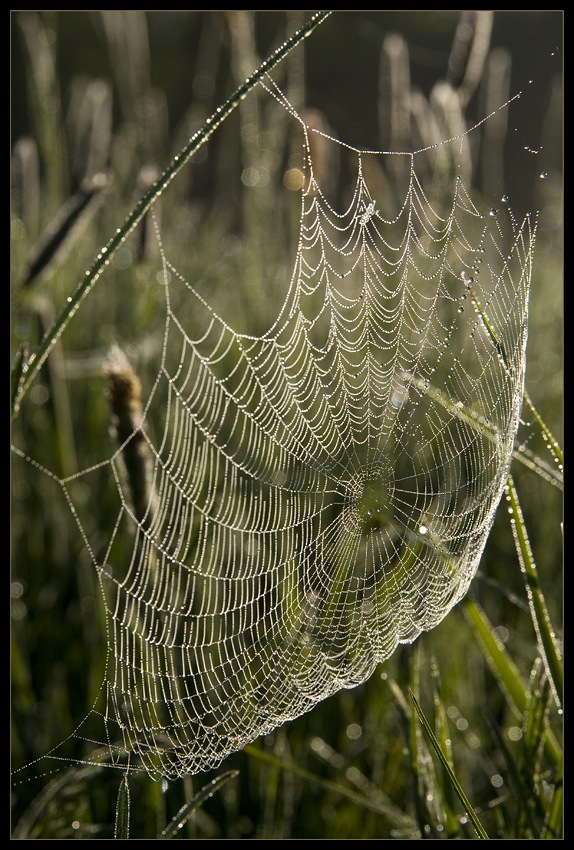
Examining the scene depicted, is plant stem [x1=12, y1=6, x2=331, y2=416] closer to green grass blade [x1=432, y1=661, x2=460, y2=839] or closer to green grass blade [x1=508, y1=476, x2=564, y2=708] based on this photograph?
green grass blade [x1=508, y1=476, x2=564, y2=708]

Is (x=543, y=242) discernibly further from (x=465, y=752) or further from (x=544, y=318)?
(x=465, y=752)

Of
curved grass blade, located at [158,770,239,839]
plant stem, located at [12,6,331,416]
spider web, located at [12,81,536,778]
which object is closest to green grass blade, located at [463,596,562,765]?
spider web, located at [12,81,536,778]

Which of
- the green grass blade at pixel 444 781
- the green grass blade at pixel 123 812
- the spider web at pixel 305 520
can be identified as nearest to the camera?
the green grass blade at pixel 123 812

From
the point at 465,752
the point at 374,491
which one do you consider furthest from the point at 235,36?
the point at 465,752

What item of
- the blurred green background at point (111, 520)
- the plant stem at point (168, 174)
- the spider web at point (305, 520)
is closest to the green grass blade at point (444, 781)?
the blurred green background at point (111, 520)

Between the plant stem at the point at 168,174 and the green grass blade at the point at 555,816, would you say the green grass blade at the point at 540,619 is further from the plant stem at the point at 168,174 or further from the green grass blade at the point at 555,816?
the plant stem at the point at 168,174

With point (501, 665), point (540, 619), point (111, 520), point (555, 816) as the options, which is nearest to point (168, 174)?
point (540, 619)

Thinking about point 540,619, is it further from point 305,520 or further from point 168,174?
point 305,520

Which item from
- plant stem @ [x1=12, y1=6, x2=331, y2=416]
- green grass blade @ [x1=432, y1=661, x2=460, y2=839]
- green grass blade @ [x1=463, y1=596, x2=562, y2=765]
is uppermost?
plant stem @ [x1=12, y1=6, x2=331, y2=416]
